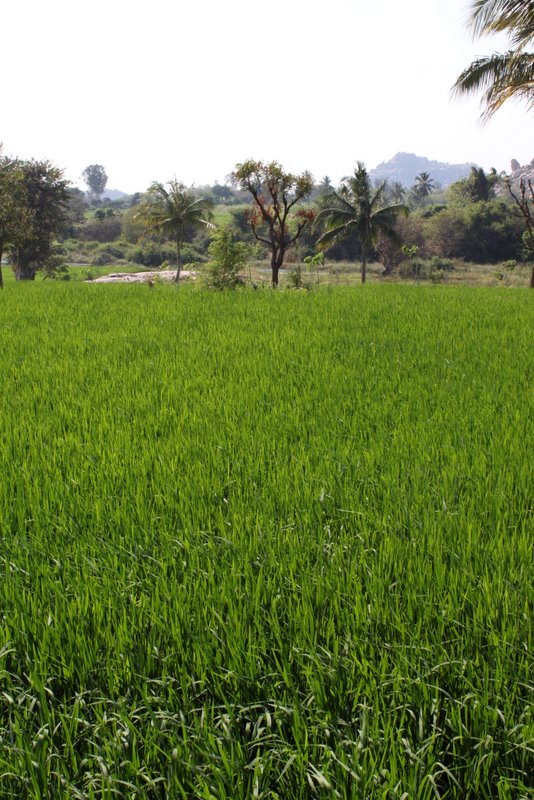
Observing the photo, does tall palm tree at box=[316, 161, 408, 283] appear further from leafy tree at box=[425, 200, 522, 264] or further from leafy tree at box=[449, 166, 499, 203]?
leafy tree at box=[449, 166, 499, 203]

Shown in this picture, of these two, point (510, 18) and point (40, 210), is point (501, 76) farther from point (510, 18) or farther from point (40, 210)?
point (40, 210)

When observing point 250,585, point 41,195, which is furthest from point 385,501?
point 41,195

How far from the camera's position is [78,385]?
5781mm

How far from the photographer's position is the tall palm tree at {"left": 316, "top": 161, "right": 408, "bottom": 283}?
34656 millimetres

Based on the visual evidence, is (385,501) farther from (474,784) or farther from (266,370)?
(266,370)

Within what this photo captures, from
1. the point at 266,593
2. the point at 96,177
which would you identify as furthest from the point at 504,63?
the point at 96,177

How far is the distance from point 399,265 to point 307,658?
53.2 metres

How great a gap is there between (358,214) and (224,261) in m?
20.4

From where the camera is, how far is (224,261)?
16750mm

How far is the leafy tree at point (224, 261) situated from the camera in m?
16.6

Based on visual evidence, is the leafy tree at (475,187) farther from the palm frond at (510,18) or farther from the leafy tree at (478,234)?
the palm frond at (510,18)

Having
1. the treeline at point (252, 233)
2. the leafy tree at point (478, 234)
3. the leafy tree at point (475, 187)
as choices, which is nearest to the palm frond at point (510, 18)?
the treeline at point (252, 233)

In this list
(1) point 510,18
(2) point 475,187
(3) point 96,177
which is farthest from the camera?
(3) point 96,177

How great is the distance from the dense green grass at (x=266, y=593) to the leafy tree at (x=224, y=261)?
38.8ft
